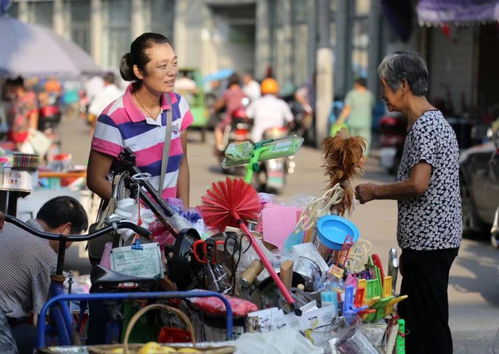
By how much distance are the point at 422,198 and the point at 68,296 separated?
2072 mm

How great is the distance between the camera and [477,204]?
484 inches

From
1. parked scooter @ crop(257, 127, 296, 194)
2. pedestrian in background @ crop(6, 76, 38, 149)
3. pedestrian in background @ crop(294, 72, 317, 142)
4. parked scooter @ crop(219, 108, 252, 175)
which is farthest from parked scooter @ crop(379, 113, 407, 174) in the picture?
pedestrian in background @ crop(6, 76, 38, 149)

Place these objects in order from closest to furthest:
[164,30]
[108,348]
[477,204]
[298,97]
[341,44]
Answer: [108,348] → [477,204] → [298,97] → [341,44] → [164,30]

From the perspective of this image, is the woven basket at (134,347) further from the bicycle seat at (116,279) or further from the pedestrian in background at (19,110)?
the pedestrian in background at (19,110)

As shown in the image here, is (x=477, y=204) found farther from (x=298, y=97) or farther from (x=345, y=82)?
(x=345, y=82)

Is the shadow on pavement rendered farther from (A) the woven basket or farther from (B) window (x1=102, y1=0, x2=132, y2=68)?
(B) window (x1=102, y1=0, x2=132, y2=68)

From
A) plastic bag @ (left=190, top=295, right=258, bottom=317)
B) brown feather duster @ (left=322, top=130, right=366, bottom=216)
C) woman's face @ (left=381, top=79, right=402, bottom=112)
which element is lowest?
plastic bag @ (left=190, top=295, right=258, bottom=317)

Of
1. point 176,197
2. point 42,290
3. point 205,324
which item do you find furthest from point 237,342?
point 176,197

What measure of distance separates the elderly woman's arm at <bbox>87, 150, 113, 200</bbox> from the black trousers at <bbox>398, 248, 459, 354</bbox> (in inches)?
60.7

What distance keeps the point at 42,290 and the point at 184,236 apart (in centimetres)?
98

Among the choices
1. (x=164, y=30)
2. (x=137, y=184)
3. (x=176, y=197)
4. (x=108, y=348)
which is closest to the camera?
(x=108, y=348)

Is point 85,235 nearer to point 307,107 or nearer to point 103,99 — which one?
point 103,99

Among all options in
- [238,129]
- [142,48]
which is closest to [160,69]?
[142,48]

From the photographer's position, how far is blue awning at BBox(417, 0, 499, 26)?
16.9 meters
